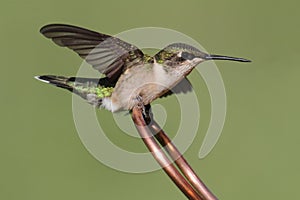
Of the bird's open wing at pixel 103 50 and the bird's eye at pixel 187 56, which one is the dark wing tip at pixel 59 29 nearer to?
the bird's open wing at pixel 103 50

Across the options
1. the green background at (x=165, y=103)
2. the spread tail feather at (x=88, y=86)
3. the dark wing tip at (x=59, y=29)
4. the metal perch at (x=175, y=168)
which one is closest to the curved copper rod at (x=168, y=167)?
the metal perch at (x=175, y=168)

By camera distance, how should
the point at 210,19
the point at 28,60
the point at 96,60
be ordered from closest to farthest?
the point at 96,60 < the point at 28,60 < the point at 210,19

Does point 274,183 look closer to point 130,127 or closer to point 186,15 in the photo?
point 186,15

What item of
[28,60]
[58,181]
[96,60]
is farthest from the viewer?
[28,60]

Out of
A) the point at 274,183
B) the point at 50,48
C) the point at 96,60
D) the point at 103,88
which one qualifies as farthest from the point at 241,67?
the point at 96,60

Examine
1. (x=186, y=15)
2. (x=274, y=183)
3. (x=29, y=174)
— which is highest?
(x=186, y=15)
